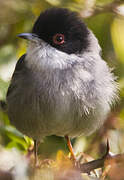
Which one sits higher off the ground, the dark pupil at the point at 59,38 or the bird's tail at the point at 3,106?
the dark pupil at the point at 59,38

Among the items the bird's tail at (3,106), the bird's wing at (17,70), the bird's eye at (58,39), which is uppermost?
the bird's eye at (58,39)

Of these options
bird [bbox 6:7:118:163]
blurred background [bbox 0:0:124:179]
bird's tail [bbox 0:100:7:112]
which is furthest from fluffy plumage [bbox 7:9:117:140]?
bird's tail [bbox 0:100:7:112]

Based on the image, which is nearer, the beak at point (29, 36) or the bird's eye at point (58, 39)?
the beak at point (29, 36)

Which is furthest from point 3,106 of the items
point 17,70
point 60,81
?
point 60,81

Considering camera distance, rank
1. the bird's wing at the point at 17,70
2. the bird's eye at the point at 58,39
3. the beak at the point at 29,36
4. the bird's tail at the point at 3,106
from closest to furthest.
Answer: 1. the beak at the point at 29,36
2. the bird's eye at the point at 58,39
3. the bird's wing at the point at 17,70
4. the bird's tail at the point at 3,106

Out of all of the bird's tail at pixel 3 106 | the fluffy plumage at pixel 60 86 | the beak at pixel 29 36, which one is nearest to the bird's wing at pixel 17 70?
the fluffy plumage at pixel 60 86

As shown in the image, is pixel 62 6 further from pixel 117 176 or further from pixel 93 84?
pixel 117 176

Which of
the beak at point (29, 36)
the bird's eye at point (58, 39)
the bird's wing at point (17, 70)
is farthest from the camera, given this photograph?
the bird's wing at point (17, 70)

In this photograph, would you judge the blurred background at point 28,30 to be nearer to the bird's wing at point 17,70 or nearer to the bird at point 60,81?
the bird's wing at point 17,70
